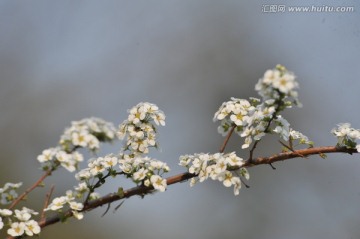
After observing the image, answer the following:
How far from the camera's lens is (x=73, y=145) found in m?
1.87

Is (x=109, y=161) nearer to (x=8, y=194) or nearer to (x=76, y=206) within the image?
(x=76, y=206)

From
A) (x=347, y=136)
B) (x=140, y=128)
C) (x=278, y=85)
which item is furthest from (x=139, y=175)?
(x=347, y=136)

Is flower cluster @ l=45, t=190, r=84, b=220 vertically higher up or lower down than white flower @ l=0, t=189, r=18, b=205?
lower down

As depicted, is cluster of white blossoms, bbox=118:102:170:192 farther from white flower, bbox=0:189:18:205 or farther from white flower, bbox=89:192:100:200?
white flower, bbox=0:189:18:205

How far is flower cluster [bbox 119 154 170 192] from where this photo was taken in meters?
1.84

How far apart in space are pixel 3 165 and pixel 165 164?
615 centimetres

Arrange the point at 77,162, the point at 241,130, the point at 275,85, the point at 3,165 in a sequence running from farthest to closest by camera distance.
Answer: the point at 3,165 → the point at 241,130 → the point at 77,162 → the point at 275,85

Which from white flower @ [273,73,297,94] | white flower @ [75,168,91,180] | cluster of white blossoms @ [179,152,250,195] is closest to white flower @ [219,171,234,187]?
cluster of white blossoms @ [179,152,250,195]

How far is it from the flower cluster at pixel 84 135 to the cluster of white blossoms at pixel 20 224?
28 cm

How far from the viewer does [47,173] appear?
187 centimetres

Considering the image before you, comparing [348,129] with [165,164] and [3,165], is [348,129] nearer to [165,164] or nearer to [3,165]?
[165,164]

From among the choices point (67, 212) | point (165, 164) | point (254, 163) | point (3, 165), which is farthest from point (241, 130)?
point (3, 165)

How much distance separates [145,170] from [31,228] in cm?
45

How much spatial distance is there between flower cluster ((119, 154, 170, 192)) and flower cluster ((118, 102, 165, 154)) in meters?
0.07
